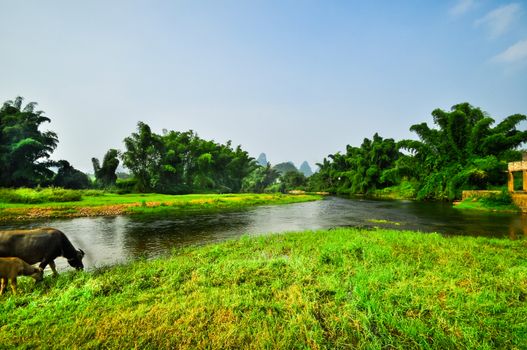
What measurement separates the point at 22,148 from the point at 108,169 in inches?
490

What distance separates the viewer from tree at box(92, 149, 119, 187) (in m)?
43.5

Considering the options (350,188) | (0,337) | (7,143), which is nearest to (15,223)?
(0,337)

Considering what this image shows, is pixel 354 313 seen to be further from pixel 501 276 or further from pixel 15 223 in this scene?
pixel 15 223

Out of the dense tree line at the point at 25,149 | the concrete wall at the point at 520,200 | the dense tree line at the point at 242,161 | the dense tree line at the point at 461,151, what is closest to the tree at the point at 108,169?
the dense tree line at the point at 242,161

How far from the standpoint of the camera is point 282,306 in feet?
14.1

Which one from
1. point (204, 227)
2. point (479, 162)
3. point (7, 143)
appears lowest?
point (204, 227)

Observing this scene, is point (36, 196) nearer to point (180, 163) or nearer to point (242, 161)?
point (180, 163)

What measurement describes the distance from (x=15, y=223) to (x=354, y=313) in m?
20.8

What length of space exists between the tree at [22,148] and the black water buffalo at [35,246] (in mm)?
35343

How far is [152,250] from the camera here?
9953mm

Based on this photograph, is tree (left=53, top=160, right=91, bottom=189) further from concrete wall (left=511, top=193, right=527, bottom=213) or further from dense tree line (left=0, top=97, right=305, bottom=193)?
concrete wall (left=511, top=193, right=527, bottom=213)

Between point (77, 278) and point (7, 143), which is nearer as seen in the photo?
point (77, 278)

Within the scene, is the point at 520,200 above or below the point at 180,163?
below

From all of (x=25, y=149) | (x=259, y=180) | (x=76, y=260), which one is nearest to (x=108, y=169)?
(x=25, y=149)
